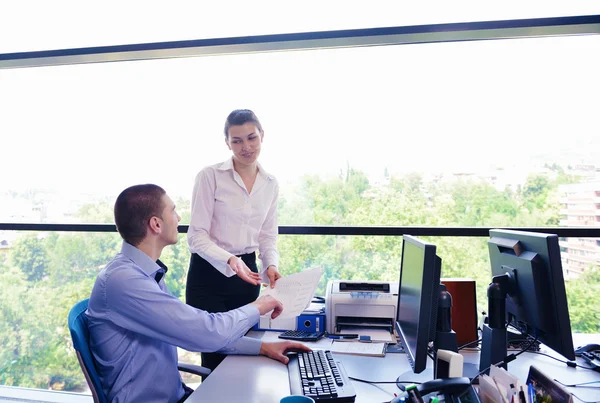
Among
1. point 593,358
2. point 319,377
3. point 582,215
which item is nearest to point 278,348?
point 319,377

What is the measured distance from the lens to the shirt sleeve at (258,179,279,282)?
2271mm

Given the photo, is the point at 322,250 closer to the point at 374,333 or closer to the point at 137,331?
the point at 374,333

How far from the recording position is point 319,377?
137cm

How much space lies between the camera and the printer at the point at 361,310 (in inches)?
78.7

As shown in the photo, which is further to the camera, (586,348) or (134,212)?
(586,348)

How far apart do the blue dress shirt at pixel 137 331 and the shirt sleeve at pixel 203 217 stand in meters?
0.68

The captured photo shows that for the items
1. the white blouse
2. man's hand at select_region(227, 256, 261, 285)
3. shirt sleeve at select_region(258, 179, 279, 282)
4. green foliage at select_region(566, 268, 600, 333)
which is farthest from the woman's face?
green foliage at select_region(566, 268, 600, 333)

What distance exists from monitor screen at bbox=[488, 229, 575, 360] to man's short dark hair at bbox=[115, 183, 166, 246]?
45.3 inches

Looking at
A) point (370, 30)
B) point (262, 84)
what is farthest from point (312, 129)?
point (370, 30)

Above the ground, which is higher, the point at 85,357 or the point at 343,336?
the point at 343,336

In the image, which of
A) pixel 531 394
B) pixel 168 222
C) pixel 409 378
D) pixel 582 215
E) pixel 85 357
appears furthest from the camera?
pixel 582 215

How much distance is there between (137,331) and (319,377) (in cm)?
57

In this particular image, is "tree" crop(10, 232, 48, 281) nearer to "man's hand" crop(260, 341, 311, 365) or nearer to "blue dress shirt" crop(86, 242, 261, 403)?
"blue dress shirt" crop(86, 242, 261, 403)

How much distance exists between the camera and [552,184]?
2.57m
